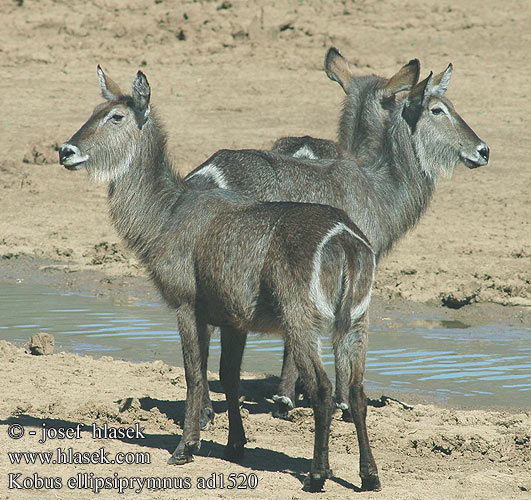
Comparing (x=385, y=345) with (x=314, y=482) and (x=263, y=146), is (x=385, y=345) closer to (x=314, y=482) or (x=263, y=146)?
(x=314, y=482)

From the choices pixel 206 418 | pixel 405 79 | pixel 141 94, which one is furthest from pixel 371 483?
pixel 405 79

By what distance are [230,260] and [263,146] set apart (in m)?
9.26

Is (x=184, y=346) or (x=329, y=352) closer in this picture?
(x=184, y=346)

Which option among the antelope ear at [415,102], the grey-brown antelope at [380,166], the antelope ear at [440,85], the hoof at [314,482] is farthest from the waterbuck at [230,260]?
the antelope ear at [440,85]

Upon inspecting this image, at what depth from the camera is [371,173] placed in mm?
7395

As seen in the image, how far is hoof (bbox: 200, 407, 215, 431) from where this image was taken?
20.8ft

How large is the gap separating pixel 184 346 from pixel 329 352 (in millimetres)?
2966

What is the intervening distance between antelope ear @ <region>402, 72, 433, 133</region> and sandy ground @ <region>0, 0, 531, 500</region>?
2.12m

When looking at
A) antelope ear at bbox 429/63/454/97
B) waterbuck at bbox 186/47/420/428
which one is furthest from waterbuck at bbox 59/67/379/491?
antelope ear at bbox 429/63/454/97

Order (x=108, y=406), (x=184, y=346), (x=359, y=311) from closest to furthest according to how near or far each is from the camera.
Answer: (x=359, y=311), (x=184, y=346), (x=108, y=406)

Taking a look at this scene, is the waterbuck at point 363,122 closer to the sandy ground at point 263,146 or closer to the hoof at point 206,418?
the sandy ground at point 263,146

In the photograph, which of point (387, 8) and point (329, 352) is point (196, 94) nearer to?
point (387, 8)

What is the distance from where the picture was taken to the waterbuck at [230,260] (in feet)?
16.6

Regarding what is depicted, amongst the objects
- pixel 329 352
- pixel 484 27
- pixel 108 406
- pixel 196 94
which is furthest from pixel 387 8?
pixel 108 406
